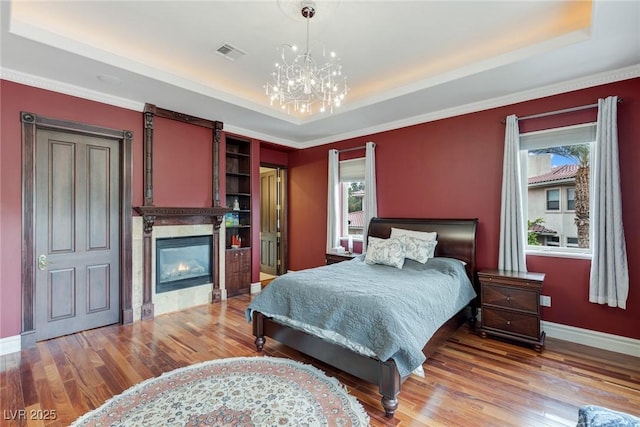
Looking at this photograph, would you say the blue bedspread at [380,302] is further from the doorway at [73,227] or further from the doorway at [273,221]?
the doorway at [273,221]

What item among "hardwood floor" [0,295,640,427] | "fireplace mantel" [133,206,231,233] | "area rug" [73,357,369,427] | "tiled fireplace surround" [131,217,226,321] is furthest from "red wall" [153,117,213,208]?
"area rug" [73,357,369,427]

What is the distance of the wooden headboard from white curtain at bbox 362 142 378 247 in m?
0.61

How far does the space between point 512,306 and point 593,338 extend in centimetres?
88

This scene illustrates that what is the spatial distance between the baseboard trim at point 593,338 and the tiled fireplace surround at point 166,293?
437 cm

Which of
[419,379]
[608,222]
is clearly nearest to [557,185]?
[608,222]

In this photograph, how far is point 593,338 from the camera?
10.2ft

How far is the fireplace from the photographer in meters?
4.15

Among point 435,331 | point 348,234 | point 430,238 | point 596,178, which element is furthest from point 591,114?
point 348,234

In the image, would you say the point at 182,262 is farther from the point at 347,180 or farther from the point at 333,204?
the point at 347,180

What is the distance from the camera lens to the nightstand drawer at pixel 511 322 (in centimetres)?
301

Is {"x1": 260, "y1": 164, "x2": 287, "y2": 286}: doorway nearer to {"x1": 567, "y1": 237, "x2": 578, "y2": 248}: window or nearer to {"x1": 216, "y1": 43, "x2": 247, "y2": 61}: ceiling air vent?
{"x1": 216, "y1": 43, "x2": 247, "y2": 61}: ceiling air vent

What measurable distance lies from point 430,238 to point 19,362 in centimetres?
448

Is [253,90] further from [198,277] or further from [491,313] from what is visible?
[491,313]

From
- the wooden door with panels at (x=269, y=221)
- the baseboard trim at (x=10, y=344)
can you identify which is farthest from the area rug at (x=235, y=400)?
the wooden door with panels at (x=269, y=221)
